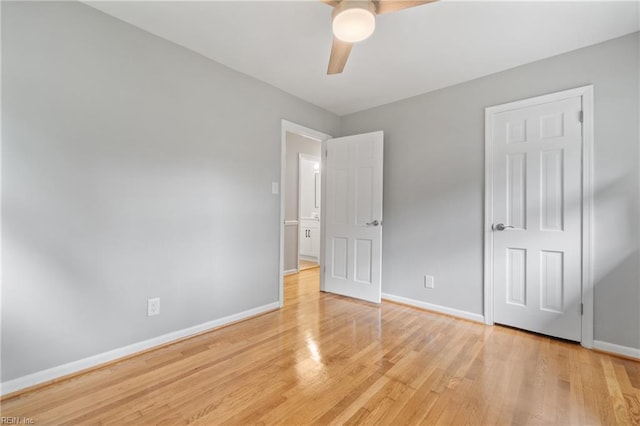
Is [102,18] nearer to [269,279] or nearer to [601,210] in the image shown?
[269,279]

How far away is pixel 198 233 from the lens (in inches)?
98.9

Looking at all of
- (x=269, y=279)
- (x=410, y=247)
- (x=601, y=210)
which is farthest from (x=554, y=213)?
(x=269, y=279)

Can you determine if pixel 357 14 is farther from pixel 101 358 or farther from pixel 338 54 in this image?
pixel 101 358

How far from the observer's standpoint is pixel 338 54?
76.0 inches

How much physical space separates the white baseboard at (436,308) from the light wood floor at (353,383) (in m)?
0.27

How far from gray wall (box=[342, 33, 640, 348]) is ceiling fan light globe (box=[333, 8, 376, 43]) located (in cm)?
187

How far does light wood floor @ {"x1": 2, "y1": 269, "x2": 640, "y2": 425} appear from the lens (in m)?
1.51

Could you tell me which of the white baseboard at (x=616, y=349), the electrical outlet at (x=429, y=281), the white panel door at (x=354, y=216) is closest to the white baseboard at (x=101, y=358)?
the white panel door at (x=354, y=216)

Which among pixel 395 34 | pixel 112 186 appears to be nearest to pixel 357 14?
pixel 395 34

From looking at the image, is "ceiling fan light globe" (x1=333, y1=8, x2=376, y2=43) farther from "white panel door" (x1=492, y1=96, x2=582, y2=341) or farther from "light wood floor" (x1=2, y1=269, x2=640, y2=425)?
"light wood floor" (x1=2, y1=269, x2=640, y2=425)

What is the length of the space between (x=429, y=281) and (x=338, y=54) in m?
2.48

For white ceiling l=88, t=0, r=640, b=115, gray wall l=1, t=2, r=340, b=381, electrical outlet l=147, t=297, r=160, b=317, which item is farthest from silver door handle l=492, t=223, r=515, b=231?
electrical outlet l=147, t=297, r=160, b=317

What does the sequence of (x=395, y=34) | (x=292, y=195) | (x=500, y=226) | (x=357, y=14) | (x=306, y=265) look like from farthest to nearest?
1. (x=306, y=265)
2. (x=292, y=195)
3. (x=500, y=226)
4. (x=395, y=34)
5. (x=357, y=14)

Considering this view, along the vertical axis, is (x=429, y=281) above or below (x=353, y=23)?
below
